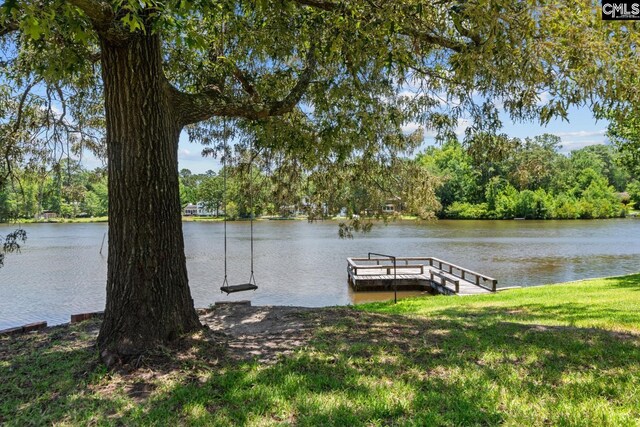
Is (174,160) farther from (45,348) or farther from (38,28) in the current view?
(45,348)

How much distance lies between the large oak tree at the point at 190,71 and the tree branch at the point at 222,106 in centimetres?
1

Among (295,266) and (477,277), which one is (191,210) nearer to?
(295,266)

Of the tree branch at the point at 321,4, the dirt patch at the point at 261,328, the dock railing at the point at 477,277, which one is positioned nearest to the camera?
the dirt patch at the point at 261,328

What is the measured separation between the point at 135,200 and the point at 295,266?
636 inches

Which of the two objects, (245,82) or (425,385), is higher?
(245,82)

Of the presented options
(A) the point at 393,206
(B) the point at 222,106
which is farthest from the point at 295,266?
(B) the point at 222,106

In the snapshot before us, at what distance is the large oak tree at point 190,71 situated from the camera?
3.45m

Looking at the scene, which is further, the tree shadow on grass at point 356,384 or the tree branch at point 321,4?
the tree branch at point 321,4

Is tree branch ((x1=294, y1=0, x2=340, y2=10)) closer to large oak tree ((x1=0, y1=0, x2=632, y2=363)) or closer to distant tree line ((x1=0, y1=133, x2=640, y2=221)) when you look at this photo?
large oak tree ((x1=0, y1=0, x2=632, y2=363))

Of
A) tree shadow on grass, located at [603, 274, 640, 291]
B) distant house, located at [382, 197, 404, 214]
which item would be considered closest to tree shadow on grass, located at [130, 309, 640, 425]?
distant house, located at [382, 197, 404, 214]

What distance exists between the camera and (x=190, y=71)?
5969mm

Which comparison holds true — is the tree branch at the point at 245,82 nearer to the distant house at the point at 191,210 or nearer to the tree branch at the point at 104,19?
the tree branch at the point at 104,19

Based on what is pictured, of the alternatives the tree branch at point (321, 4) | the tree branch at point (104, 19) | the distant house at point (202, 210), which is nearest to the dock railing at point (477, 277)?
the tree branch at point (321, 4)

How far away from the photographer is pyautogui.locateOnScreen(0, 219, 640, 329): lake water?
1359 cm
